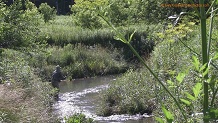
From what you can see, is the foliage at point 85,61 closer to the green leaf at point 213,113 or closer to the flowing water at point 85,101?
the flowing water at point 85,101

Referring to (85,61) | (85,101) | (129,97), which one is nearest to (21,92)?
(129,97)

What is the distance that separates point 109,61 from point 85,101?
19.9 feet

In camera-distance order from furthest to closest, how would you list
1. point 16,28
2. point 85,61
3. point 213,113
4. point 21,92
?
point 85,61 → point 16,28 → point 21,92 → point 213,113

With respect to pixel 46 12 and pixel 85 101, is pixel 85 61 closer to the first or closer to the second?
pixel 85 101

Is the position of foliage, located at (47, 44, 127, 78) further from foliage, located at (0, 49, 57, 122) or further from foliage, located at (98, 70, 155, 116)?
foliage, located at (0, 49, 57, 122)

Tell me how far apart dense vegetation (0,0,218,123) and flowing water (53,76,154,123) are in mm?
378

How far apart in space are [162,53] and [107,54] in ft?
28.5

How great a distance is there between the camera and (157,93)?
10195mm

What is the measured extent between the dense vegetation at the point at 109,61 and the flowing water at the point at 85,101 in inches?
14.9

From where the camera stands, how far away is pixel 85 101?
12977mm

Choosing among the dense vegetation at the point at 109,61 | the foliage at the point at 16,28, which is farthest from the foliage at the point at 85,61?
the foliage at the point at 16,28

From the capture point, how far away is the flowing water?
10.8m

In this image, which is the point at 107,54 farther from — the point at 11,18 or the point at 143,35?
the point at 11,18

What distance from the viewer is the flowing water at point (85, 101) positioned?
10.8 metres
